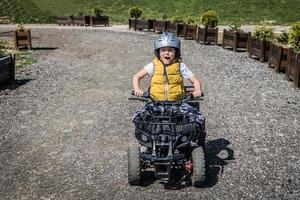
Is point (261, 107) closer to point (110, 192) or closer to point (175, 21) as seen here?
point (110, 192)

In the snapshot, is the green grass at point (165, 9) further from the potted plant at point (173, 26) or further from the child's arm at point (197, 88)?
the child's arm at point (197, 88)

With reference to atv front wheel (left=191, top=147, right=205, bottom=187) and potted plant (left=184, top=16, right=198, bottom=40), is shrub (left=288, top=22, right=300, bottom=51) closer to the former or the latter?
potted plant (left=184, top=16, right=198, bottom=40)

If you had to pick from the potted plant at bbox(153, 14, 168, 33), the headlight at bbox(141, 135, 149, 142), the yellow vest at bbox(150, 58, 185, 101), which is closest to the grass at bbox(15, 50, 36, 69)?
the potted plant at bbox(153, 14, 168, 33)

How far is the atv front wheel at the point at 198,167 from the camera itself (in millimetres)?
7422

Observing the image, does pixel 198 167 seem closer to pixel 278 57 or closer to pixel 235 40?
pixel 278 57

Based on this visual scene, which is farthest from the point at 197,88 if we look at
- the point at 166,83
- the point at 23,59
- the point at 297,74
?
the point at 23,59

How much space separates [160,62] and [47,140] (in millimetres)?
4068

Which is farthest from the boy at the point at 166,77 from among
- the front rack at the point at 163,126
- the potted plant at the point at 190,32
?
the potted plant at the point at 190,32

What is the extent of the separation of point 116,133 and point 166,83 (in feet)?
11.0

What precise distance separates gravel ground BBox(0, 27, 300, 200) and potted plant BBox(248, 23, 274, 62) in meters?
0.52

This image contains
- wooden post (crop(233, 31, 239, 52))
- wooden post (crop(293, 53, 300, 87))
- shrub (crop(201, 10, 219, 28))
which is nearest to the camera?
wooden post (crop(293, 53, 300, 87))

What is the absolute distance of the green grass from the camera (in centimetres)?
4472

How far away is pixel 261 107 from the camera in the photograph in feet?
42.9

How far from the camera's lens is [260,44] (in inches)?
824
